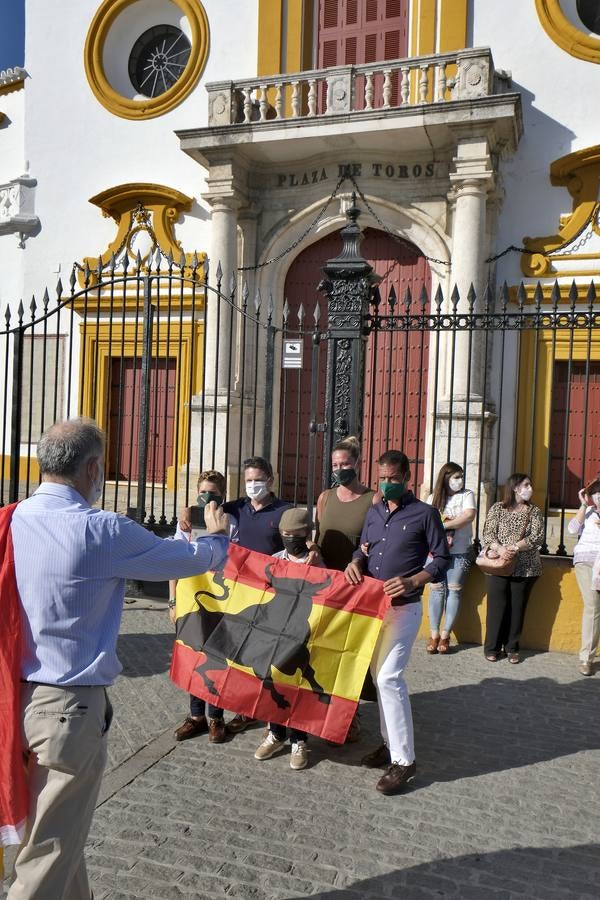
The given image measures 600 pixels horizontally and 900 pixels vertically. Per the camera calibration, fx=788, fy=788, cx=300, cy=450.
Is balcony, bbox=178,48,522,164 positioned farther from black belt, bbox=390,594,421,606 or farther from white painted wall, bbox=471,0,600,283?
black belt, bbox=390,594,421,606

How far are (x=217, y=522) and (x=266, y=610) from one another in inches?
74.7

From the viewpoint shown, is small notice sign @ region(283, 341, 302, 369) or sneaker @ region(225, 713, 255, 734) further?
small notice sign @ region(283, 341, 302, 369)

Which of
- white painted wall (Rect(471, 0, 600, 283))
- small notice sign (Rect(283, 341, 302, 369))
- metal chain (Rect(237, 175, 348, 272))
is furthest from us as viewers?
metal chain (Rect(237, 175, 348, 272))

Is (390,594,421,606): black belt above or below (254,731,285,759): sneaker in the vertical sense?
above

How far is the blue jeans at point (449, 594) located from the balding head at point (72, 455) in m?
4.91

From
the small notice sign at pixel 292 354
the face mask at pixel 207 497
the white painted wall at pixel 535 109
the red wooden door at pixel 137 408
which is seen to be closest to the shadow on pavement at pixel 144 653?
the face mask at pixel 207 497

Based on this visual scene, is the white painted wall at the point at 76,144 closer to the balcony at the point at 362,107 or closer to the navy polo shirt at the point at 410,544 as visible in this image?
the balcony at the point at 362,107

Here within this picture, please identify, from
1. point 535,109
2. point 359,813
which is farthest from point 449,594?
point 535,109

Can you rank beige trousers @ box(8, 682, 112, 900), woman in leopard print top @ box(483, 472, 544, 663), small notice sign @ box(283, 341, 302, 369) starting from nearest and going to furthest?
1. beige trousers @ box(8, 682, 112, 900)
2. woman in leopard print top @ box(483, 472, 544, 663)
3. small notice sign @ box(283, 341, 302, 369)

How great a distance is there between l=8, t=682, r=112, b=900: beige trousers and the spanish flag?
A: 2.17 meters

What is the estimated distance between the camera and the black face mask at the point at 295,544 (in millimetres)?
4891

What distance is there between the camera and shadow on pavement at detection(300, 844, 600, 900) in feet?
10.8

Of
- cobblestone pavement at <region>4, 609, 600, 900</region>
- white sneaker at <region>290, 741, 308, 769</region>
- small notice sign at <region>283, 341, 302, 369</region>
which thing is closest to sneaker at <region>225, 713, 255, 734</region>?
cobblestone pavement at <region>4, 609, 600, 900</region>

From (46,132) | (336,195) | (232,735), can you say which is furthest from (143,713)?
(46,132)
